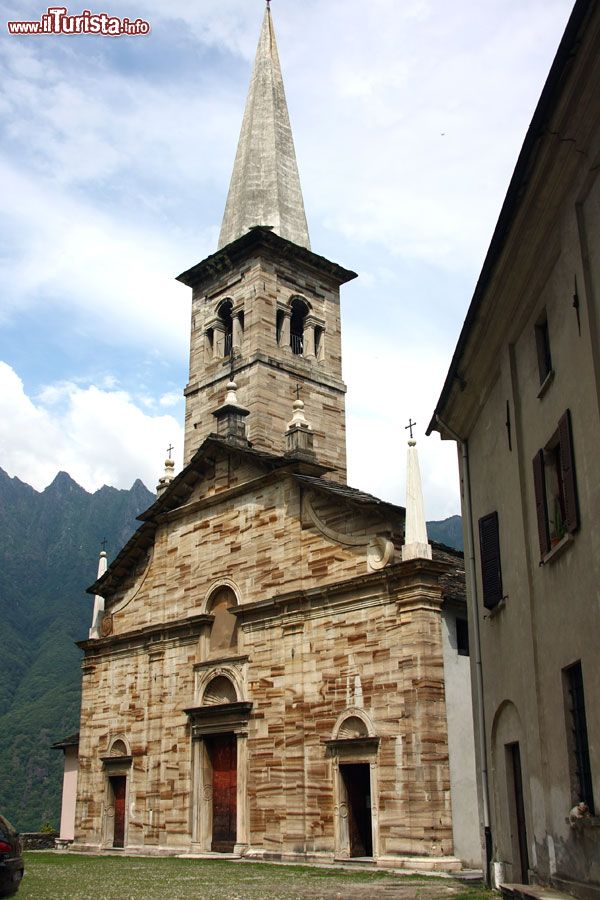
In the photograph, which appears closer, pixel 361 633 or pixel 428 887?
pixel 428 887

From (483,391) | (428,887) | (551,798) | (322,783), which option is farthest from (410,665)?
(551,798)

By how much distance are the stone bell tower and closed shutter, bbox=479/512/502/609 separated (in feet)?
61.2

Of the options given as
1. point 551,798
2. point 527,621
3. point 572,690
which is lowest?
point 551,798

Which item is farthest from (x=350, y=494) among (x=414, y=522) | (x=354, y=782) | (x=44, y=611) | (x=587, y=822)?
(x=44, y=611)

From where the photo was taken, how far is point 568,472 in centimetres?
1008

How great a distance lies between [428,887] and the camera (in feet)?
51.0

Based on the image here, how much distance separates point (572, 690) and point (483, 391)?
5.72m

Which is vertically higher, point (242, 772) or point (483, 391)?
point (483, 391)

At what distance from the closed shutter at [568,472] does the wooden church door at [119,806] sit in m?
22.2

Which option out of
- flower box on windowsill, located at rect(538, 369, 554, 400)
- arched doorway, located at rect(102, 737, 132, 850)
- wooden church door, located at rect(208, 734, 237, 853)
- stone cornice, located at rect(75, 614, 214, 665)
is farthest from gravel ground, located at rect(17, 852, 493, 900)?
flower box on windowsill, located at rect(538, 369, 554, 400)

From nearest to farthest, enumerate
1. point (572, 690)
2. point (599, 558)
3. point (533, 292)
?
point (599, 558) → point (572, 690) → point (533, 292)

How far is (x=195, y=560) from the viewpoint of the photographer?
28.1m

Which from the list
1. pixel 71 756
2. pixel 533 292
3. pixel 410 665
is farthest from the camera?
pixel 71 756

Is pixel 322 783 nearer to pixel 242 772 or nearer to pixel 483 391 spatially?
pixel 242 772
